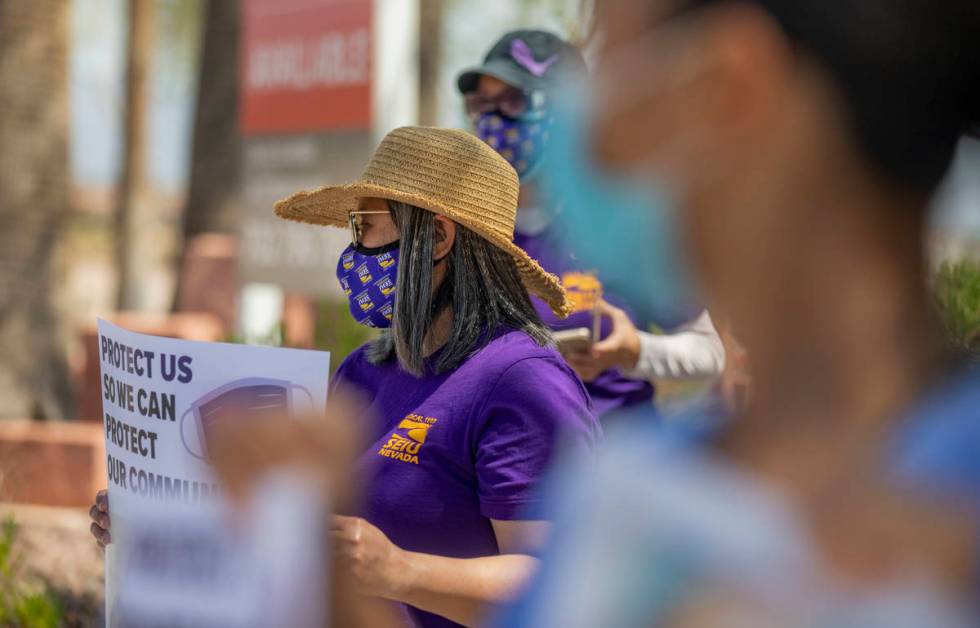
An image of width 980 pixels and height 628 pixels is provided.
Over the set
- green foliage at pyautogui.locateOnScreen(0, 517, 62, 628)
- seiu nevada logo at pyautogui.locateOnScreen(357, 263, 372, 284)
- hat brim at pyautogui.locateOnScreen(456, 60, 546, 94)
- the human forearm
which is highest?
hat brim at pyautogui.locateOnScreen(456, 60, 546, 94)

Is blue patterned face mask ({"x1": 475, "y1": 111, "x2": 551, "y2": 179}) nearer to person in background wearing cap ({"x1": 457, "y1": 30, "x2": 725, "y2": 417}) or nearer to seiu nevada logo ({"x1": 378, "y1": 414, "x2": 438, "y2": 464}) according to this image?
person in background wearing cap ({"x1": 457, "y1": 30, "x2": 725, "y2": 417})

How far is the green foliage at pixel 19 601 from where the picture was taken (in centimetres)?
455

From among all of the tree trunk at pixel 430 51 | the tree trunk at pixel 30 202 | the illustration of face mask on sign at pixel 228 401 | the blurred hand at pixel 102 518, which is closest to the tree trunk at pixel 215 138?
the tree trunk at pixel 430 51

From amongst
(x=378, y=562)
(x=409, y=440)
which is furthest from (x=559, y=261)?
(x=378, y=562)

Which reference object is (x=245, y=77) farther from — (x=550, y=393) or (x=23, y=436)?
(x=550, y=393)

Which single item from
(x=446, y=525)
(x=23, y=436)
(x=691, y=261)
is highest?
(x=691, y=261)

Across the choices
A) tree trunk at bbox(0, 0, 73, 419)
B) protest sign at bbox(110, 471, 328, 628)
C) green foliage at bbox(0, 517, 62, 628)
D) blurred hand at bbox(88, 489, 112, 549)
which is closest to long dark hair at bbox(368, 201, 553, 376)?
blurred hand at bbox(88, 489, 112, 549)

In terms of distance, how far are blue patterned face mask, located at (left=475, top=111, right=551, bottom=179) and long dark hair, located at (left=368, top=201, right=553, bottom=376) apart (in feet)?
2.89

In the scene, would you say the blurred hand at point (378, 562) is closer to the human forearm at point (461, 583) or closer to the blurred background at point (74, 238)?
the human forearm at point (461, 583)

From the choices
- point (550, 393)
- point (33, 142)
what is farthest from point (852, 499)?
point (33, 142)

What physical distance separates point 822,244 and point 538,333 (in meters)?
1.64

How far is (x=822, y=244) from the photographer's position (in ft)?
2.80

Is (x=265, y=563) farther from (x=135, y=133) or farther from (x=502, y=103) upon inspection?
(x=135, y=133)

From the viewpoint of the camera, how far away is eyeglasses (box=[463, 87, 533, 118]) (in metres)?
3.54
